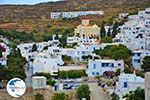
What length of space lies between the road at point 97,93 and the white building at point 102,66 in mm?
1388

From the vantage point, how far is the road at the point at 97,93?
38.2 feet

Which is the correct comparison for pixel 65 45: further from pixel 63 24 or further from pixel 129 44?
pixel 63 24

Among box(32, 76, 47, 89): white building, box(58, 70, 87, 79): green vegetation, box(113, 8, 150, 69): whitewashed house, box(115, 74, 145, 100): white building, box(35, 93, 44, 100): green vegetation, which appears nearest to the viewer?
box(35, 93, 44, 100): green vegetation

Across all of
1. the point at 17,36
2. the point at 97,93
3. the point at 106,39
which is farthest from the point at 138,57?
the point at 17,36

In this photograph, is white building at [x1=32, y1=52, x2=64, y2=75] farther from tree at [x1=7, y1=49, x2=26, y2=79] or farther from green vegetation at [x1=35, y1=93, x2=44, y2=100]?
green vegetation at [x1=35, y1=93, x2=44, y2=100]

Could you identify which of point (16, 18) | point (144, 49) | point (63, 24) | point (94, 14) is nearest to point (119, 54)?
point (144, 49)

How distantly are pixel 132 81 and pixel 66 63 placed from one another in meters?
4.62

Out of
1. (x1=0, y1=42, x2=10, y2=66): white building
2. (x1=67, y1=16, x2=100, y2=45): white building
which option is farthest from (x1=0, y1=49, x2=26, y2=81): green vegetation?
(x1=67, y1=16, x2=100, y2=45): white building

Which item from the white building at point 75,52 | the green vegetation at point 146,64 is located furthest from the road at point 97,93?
the white building at point 75,52

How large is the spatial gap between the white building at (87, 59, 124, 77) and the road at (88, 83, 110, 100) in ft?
4.55

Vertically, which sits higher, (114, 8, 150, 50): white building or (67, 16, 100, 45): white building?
(114, 8, 150, 50): white building

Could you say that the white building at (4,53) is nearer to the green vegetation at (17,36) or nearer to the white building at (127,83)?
the green vegetation at (17,36)

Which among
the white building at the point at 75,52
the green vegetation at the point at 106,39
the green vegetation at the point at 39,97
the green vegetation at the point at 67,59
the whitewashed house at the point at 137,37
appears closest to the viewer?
the green vegetation at the point at 39,97

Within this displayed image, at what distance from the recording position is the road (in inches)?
458
